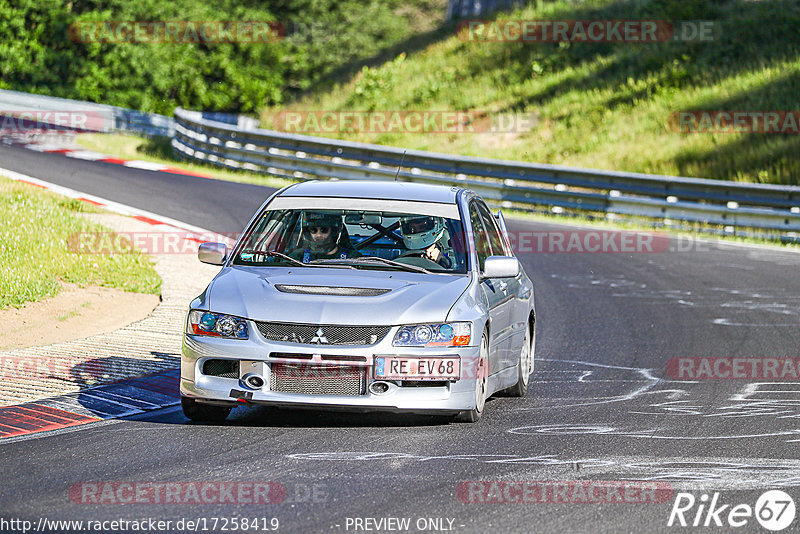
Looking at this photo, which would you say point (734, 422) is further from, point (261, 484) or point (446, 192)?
point (261, 484)

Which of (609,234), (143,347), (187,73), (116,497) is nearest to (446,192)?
(143,347)

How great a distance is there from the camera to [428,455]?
7.15 m

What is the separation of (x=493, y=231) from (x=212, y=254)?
8.08 ft

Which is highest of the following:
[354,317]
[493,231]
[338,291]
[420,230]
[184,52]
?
[184,52]

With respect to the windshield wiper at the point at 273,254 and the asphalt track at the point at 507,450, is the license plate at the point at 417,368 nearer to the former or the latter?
the asphalt track at the point at 507,450

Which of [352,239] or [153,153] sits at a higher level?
[352,239]

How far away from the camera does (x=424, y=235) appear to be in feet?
29.0

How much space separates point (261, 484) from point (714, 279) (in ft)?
39.8

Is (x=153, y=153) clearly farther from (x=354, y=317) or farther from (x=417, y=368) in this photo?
(x=417, y=368)

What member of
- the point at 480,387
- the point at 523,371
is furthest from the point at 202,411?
the point at 523,371

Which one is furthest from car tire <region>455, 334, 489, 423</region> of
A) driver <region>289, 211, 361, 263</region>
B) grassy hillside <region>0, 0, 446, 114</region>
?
grassy hillside <region>0, 0, 446, 114</region>

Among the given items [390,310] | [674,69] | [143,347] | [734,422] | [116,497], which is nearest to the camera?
[116,497]

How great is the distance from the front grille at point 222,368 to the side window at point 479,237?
203 centimetres

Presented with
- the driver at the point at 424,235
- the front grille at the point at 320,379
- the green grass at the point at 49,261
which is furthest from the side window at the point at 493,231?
the green grass at the point at 49,261
